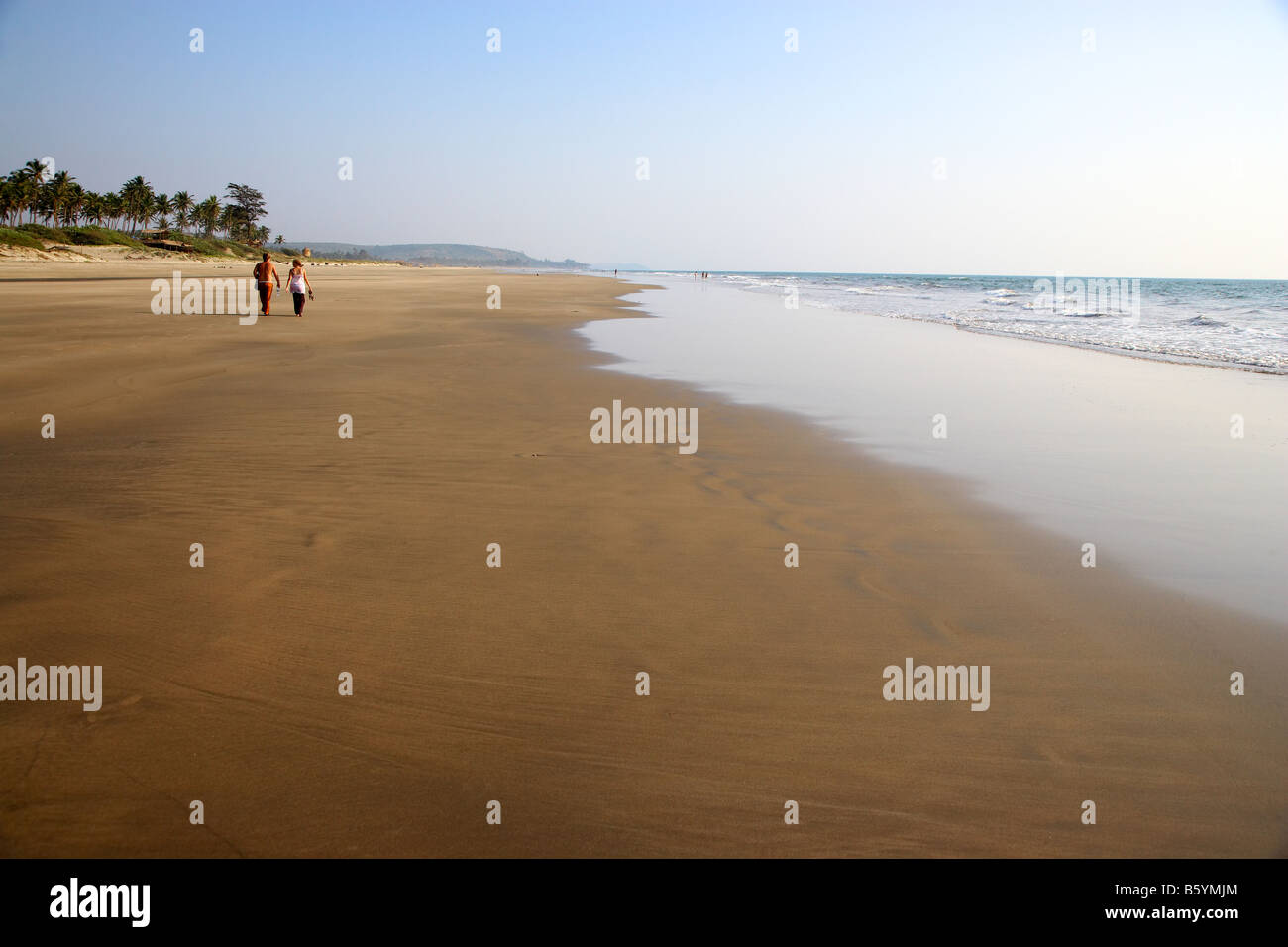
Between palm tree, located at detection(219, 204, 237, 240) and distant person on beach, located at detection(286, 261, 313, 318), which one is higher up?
palm tree, located at detection(219, 204, 237, 240)

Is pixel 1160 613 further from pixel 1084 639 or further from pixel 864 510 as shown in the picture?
pixel 864 510

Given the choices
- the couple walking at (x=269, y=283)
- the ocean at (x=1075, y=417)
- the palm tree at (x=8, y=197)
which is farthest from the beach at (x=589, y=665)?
the palm tree at (x=8, y=197)

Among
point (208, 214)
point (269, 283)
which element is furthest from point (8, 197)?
point (269, 283)

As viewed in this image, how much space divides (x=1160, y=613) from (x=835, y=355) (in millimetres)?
12504

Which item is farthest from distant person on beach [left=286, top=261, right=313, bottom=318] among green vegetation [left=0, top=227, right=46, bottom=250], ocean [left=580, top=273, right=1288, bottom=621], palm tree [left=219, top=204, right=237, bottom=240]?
palm tree [left=219, top=204, right=237, bottom=240]

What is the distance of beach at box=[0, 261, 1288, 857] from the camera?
8.48 feet

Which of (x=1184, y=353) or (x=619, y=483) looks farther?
(x=1184, y=353)

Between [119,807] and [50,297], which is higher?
[50,297]

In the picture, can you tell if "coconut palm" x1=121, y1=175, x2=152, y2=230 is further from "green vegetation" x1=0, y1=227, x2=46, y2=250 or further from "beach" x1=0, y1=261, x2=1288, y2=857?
"beach" x1=0, y1=261, x2=1288, y2=857

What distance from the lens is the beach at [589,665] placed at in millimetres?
2584

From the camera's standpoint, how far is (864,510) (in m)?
5.90
